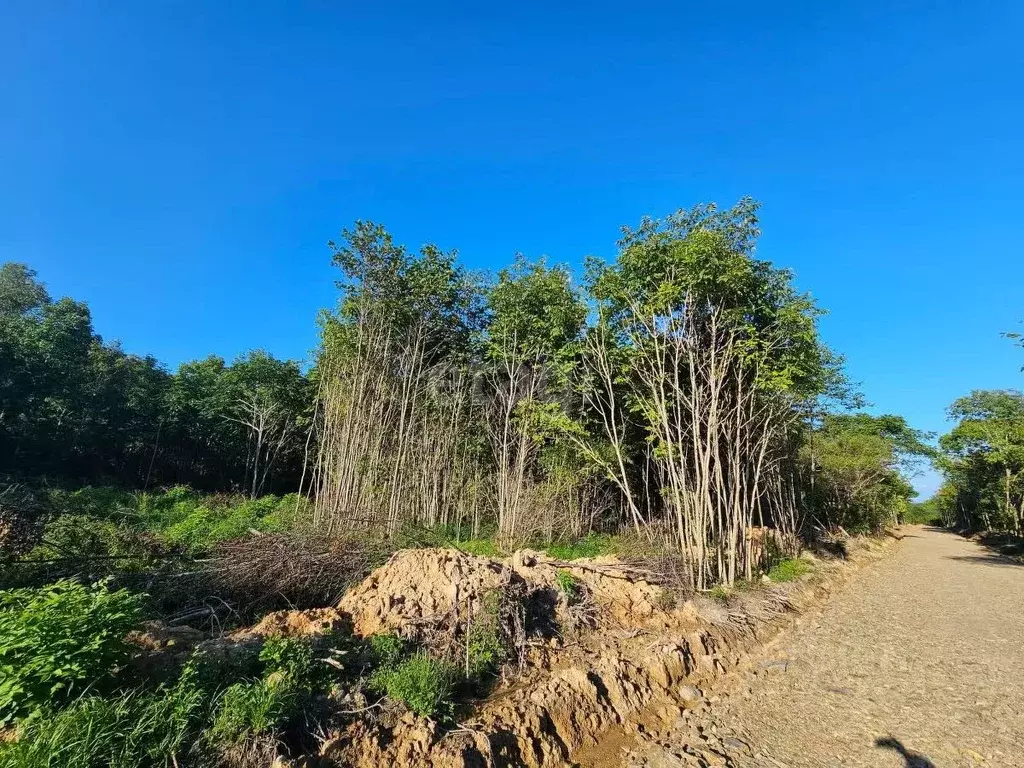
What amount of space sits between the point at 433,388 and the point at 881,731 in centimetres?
873

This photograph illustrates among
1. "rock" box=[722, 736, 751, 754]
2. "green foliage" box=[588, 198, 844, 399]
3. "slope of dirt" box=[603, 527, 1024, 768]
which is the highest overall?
"green foliage" box=[588, 198, 844, 399]

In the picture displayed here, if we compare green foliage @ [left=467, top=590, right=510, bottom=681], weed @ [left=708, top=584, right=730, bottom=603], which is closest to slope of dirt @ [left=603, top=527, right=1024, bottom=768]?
weed @ [left=708, top=584, right=730, bottom=603]

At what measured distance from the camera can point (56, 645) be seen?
2381 mm

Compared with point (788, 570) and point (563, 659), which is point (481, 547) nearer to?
point (563, 659)

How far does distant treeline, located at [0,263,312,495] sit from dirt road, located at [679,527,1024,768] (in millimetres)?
16802

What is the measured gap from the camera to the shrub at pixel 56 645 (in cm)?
225

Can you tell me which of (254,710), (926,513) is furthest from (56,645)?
(926,513)

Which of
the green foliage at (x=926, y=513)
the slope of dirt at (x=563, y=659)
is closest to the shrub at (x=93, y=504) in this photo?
the slope of dirt at (x=563, y=659)

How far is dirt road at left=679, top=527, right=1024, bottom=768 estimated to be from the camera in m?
3.43

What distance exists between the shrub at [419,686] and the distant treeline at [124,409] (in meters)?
16.0

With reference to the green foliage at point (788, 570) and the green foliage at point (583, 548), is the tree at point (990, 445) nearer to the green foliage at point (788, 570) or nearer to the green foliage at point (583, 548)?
the green foliage at point (788, 570)

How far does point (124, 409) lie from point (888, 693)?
74.3ft

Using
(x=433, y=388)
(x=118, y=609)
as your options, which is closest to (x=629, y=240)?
(x=433, y=388)

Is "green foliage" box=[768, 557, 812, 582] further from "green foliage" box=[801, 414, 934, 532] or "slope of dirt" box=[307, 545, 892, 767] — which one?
"green foliage" box=[801, 414, 934, 532]
